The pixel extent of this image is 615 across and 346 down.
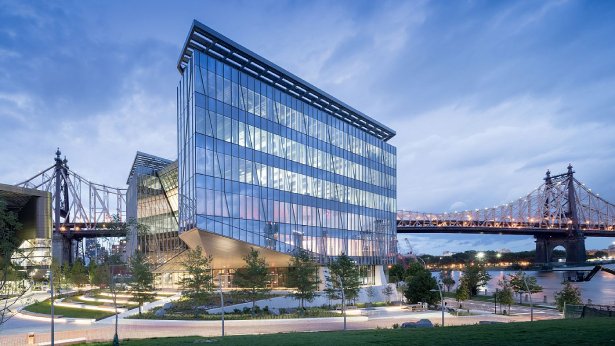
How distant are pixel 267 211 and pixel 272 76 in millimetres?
17060

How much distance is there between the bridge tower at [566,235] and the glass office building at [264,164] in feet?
355

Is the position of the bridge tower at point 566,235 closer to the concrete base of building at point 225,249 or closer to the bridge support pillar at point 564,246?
the bridge support pillar at point 564,246

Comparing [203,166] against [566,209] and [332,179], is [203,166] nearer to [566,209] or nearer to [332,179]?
[332,179]

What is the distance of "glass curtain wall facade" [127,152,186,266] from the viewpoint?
7857cm

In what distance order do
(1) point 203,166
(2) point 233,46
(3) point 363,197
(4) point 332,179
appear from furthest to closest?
(3) point 363,197 → (4) point 332,179 → (2) point 233,46 → (1) point 203,166

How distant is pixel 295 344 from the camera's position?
22.2 metres

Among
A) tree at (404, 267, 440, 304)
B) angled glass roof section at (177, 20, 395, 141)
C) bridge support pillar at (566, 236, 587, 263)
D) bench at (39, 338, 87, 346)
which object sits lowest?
bridge support pillar at (566, 236, 587, 263)

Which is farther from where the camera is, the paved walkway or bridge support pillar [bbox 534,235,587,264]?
bridge support pillar [bbox 534,235,587,264]

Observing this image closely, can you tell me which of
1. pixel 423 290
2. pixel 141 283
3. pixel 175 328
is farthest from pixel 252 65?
pixel 423 290

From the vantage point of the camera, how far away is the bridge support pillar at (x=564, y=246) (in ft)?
525

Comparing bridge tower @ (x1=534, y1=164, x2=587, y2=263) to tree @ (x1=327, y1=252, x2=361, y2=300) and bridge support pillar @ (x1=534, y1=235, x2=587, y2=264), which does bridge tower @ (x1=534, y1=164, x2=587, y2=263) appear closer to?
bridge support pillar @ (x1=534, y1=235, x2=587, y2=264)

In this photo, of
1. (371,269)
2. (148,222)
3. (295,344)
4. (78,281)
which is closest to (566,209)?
(371,269)

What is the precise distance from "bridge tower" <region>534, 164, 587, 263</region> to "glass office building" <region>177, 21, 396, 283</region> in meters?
108

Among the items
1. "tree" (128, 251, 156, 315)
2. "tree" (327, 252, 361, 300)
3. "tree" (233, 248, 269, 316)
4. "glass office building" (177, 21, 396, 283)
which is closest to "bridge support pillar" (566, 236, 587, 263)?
"glass office building" (177, 21, 396, 283)
